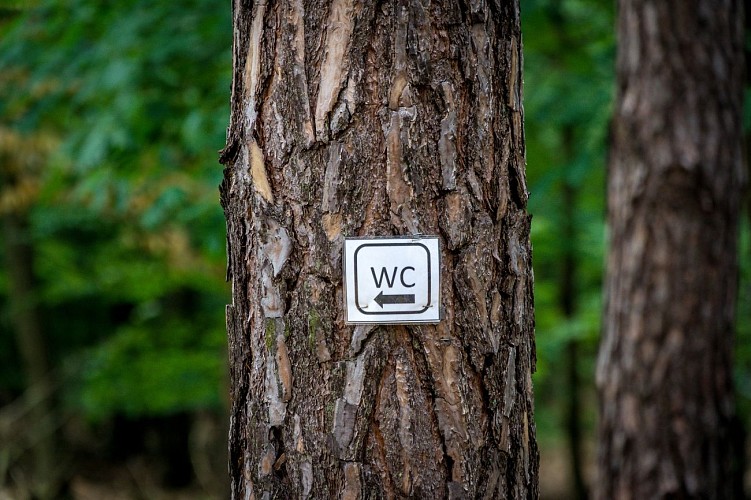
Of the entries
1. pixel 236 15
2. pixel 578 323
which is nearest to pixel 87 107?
pixel 236 15

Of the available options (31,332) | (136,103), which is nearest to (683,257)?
(136,103)

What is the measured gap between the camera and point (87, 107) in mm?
4652

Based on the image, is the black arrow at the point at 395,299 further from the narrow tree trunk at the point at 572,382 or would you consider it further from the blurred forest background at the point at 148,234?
the narrow tree trunk at the point at 572,382

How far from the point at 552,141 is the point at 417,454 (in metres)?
8.04

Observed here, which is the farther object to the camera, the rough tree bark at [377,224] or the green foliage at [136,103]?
the green foliage at [136,103]

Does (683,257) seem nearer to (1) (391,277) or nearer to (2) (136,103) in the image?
(1) (391,277)

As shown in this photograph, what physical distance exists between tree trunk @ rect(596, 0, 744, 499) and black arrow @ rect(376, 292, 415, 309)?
2357mm

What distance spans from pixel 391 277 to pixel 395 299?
0.04 meters

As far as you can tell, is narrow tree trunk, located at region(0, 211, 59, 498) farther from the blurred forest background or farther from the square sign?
the square sign

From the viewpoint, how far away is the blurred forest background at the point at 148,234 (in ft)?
12.7

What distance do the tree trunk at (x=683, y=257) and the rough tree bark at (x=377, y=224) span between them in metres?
2.17

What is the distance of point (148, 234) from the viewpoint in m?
6.41

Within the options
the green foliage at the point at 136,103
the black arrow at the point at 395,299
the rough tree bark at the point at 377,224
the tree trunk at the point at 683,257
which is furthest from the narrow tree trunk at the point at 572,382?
the black arrow at the point at 395,299

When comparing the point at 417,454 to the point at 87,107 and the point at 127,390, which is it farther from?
the point at 127,390
